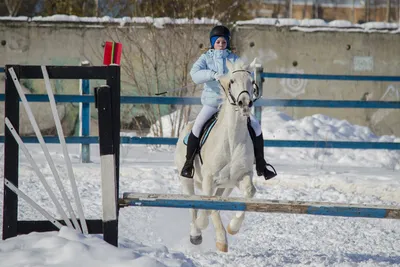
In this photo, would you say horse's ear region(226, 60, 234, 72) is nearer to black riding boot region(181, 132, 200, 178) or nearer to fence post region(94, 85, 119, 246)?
black riding boot region(181, 132, 200, 178)

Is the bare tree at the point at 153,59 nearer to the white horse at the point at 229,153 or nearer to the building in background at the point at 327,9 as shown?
the white horse at the point at 229,153

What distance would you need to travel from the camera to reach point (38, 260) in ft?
14.8

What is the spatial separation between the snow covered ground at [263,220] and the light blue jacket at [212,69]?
1376 mm

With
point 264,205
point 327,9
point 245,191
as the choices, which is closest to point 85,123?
point 245,191

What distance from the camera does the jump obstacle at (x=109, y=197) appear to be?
16.8ft

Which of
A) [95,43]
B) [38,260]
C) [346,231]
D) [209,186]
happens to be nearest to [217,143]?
[209,186]

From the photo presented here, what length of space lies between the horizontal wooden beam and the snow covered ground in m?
0.37

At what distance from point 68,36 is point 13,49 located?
115 cm

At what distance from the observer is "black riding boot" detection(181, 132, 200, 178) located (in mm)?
6984

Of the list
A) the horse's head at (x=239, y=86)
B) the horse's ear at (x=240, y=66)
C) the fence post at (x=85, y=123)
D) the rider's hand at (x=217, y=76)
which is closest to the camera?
the horse's head at (x=239, y=86)

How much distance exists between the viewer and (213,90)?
7.02 m

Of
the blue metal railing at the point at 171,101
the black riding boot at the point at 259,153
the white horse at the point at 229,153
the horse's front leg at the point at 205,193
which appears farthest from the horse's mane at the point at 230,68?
the blue metal railing at the point at 171,101

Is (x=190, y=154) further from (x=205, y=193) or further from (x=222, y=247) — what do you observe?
(x=222, y=247)

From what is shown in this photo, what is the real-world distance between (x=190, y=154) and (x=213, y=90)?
64 centimetres
